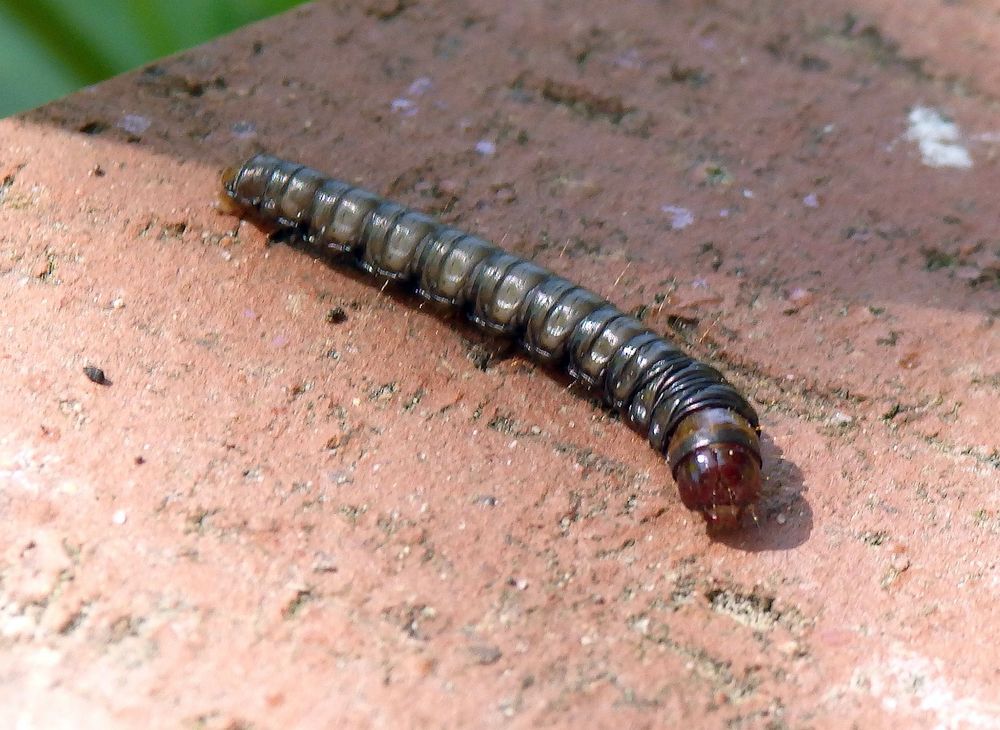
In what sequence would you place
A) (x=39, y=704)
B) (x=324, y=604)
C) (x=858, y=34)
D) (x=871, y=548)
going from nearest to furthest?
(x=39, y=704), (x=324, y=604), (x=871, y=548), (x=858, y=34)

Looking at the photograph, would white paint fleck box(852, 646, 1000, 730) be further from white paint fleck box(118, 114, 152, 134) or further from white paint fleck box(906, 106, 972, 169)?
white paint fleck box(118, 114, 152, 134)

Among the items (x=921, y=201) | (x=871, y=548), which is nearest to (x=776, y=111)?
(x=921, y=201)

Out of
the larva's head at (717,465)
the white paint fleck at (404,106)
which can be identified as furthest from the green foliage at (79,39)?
the larva's head at (717,465)

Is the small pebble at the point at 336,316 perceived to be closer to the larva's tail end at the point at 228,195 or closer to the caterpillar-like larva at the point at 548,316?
the caterpillar-like larva at the point at 548,316

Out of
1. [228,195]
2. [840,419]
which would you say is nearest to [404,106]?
[228,195]

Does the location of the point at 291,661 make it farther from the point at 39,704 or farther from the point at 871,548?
the point at 871,548
